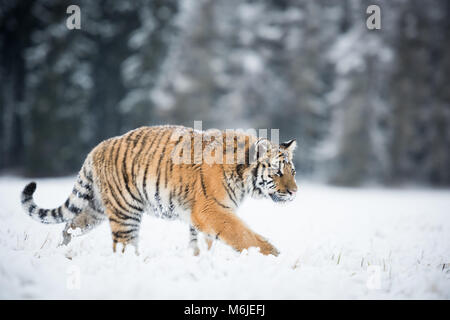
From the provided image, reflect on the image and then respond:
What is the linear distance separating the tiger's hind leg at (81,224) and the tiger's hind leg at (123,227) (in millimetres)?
407

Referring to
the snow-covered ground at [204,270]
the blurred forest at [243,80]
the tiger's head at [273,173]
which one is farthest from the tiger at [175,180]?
the blurred forest at [243,80]

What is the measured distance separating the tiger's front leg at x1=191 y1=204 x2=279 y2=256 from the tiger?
0.06 feet

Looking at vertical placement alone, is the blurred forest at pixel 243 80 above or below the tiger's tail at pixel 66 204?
above

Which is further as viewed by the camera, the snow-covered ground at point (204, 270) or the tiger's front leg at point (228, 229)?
the tiger's front leg at point (228, 229)

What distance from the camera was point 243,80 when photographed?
771 inches

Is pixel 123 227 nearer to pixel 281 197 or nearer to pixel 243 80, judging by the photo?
pixel 281 197

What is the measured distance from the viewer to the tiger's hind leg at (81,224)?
417 cm

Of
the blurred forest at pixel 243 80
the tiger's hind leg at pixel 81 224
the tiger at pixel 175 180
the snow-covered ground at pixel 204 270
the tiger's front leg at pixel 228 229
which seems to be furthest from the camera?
the blurred forest at pixel 243 80

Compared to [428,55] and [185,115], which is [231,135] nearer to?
[185,115]

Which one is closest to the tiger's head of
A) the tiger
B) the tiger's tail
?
the tiger

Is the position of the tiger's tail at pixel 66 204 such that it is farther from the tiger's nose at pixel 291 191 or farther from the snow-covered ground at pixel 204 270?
the tiger's nose at pixel 291 191

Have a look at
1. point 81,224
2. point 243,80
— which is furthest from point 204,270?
point 243,80

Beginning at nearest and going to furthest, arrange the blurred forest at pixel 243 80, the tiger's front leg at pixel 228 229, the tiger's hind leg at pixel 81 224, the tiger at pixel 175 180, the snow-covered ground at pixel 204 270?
the snow-covered ground at pixel 204 270 → the tiger's front leg at pixel 228 229 → the tiger at pixel 175 180 → the tiger's hind leg at pixel 81 224 → the blurred forest at pixel 243 80
